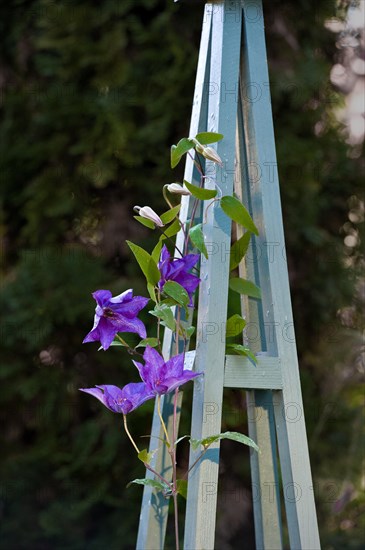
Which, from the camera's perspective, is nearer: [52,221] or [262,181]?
[262,181]

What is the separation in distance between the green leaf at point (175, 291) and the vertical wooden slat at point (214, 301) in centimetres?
5

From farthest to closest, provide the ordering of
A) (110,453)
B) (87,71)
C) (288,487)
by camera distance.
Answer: (87,71), (110,453), (288,487)

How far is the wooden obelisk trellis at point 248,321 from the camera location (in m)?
1.35

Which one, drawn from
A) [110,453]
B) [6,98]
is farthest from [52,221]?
[110,453]

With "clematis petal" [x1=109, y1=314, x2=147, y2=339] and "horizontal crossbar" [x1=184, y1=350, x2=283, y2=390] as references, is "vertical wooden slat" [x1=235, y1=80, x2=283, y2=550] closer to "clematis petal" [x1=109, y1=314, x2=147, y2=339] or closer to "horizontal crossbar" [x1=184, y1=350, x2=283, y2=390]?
"horizontal crossbar" [x1=184, y1=350, x2=283, y2=390]

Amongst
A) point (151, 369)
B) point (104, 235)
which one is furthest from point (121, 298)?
point (104, 235)

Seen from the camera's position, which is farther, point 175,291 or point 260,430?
point 260,430

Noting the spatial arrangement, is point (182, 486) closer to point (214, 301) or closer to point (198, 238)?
point (214, 301)

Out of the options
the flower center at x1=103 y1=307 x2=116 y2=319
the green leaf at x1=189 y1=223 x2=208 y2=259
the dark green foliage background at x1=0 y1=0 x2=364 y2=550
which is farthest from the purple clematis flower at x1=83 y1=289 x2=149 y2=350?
the dark green foliage background at x1=0 y1=0 x2=364 y2=550

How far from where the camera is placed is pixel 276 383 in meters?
1.40

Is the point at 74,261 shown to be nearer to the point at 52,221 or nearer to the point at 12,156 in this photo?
the point at 52,221

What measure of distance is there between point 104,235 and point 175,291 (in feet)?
4.48

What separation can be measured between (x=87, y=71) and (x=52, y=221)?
51 cm

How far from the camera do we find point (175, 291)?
133 centimetres
